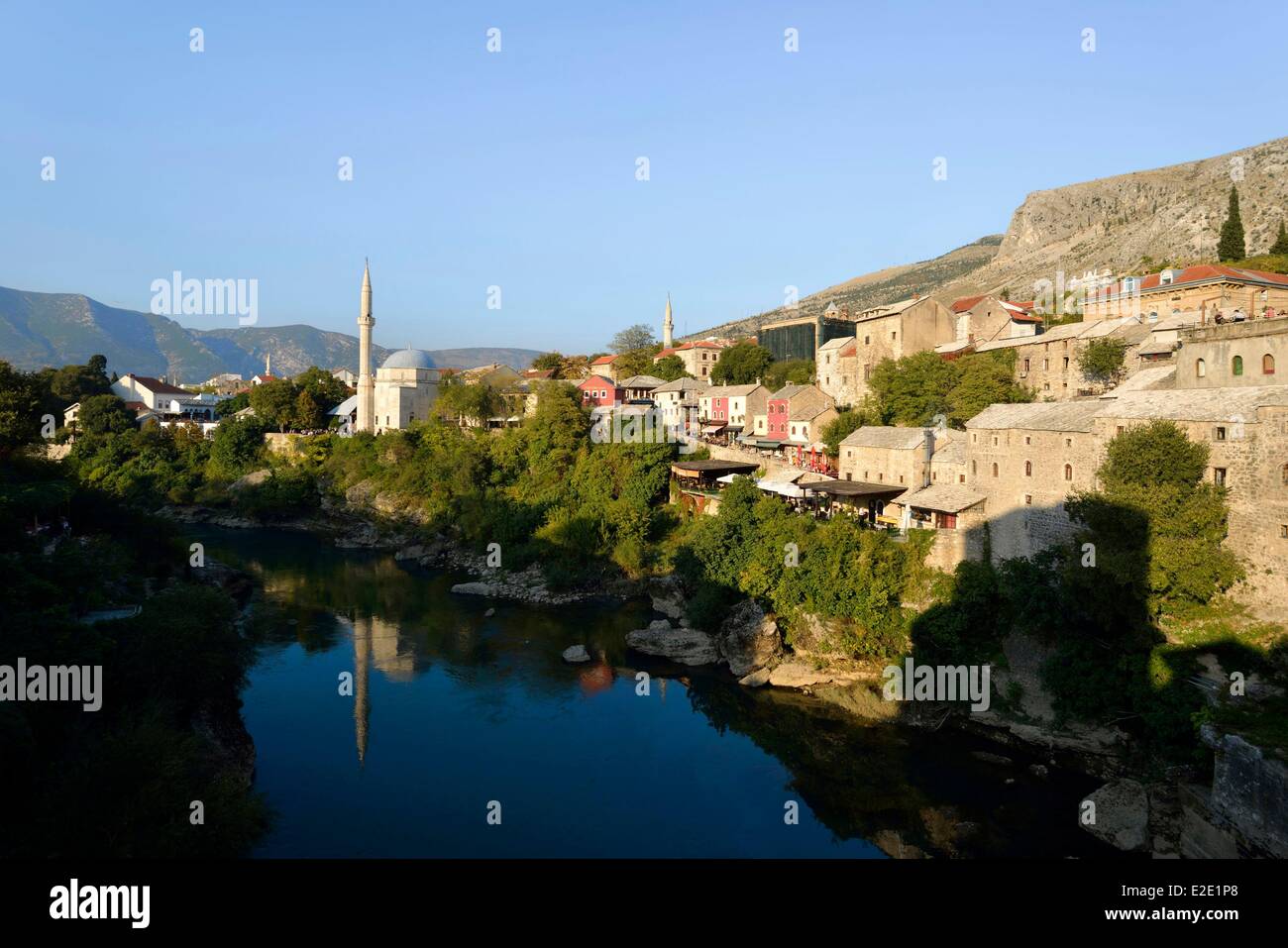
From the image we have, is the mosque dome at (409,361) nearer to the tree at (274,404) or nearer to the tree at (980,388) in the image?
the tree at (274,404)

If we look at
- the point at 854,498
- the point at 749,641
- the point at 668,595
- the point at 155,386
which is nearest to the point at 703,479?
the point at 668,595

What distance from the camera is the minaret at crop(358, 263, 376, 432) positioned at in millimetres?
53500

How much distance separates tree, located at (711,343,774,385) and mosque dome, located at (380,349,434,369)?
2104 centimetres

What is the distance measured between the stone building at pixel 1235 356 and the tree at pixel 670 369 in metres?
35.3

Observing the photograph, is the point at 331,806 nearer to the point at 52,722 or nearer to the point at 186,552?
the point at 52,722

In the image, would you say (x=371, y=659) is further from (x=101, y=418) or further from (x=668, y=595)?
(x=101, y=418)

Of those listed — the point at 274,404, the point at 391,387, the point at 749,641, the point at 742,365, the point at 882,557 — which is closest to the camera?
the point at 882,557

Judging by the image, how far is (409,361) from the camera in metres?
54.9

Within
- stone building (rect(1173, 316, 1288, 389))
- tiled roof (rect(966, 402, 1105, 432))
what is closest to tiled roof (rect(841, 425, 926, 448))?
tiled roof (rect(966, 402, 1105, 432))

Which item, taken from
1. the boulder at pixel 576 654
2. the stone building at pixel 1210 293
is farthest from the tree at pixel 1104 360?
the boulder at pixel 576 654

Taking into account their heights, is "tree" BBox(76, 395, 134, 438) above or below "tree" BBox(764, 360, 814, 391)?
below

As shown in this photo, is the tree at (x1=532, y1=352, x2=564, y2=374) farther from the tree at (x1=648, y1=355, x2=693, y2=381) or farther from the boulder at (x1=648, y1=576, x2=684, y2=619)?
the boulder at (x1=648, y1=576, x2=684, y2=619)

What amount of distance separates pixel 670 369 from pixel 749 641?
108 ft
